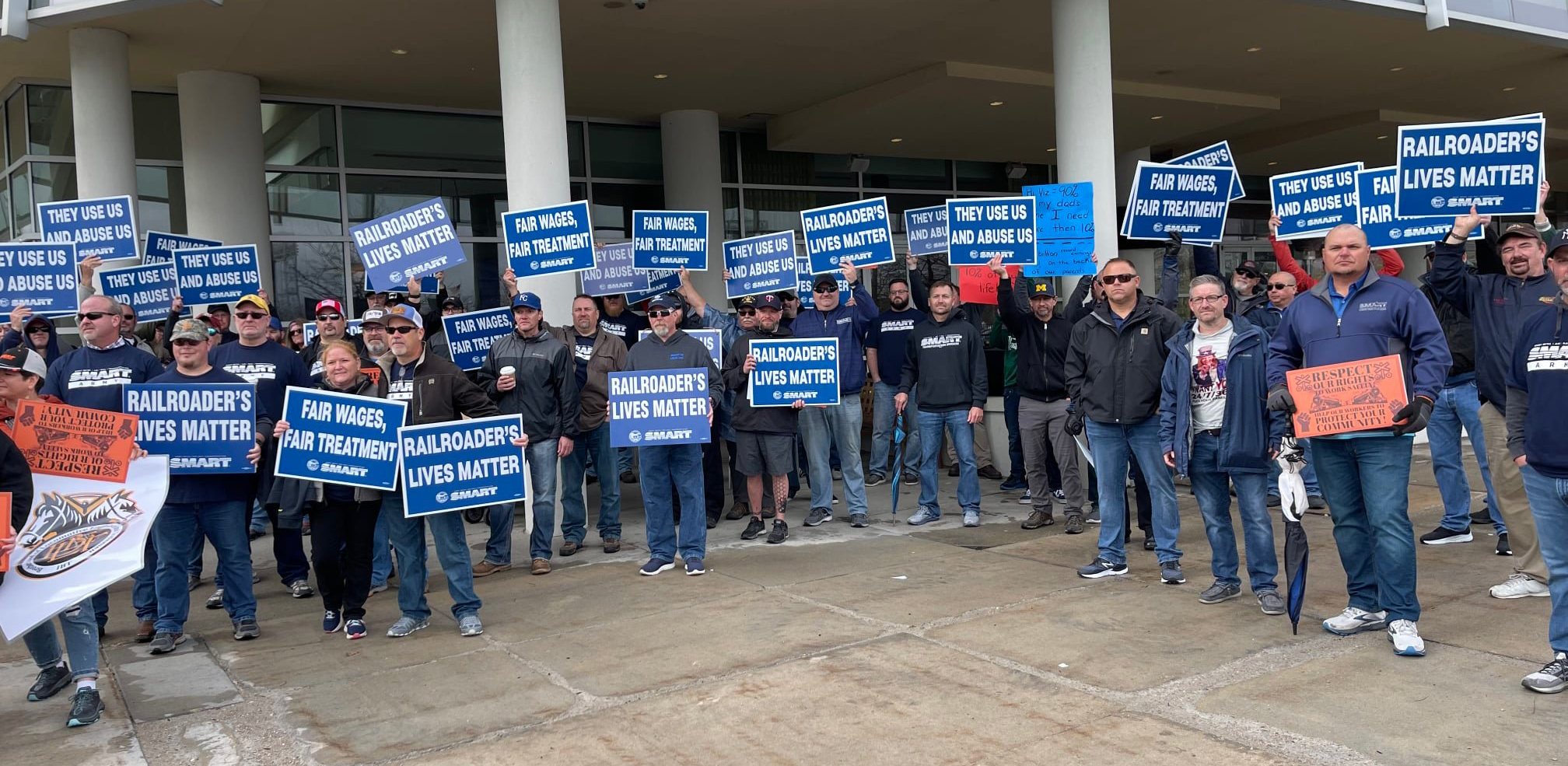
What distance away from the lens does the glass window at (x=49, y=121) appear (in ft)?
46.3

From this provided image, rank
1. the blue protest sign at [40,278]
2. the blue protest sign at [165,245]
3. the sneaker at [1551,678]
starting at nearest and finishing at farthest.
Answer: the sneaker at [1551,678]
the blue protest sign at [40,278]
the blue protest sign at [165,245]

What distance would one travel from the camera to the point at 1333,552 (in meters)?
7.76

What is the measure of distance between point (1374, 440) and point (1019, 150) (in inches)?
633

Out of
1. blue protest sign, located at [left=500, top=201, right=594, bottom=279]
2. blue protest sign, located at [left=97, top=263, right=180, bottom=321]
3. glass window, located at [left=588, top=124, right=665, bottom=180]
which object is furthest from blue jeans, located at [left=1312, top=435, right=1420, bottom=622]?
glass window, located at [left=588, top=124, right=665, bottom=180]

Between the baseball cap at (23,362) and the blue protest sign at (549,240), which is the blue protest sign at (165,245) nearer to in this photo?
the blue protest sign at (549,240)

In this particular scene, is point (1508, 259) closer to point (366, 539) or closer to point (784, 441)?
point (784, 441)

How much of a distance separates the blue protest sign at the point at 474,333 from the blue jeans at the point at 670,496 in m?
2.27

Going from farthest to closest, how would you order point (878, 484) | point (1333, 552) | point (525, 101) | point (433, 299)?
point (433, 299)
point (878, 484)
point (525, 101)
point (1333, 552)

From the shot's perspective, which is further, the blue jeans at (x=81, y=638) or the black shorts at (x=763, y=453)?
the black shorts at (x=763, y=453)

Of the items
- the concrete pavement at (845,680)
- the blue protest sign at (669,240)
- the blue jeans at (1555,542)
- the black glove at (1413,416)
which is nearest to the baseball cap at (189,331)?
the concrete pavement at (845,680)

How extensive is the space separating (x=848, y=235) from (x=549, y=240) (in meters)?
2.91

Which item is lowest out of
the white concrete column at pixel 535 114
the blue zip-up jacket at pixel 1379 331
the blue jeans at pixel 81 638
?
the blue jeans at pixel 81 638

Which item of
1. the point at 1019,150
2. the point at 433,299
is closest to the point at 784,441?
the point at 433,299

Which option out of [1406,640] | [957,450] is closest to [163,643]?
[957,450]
